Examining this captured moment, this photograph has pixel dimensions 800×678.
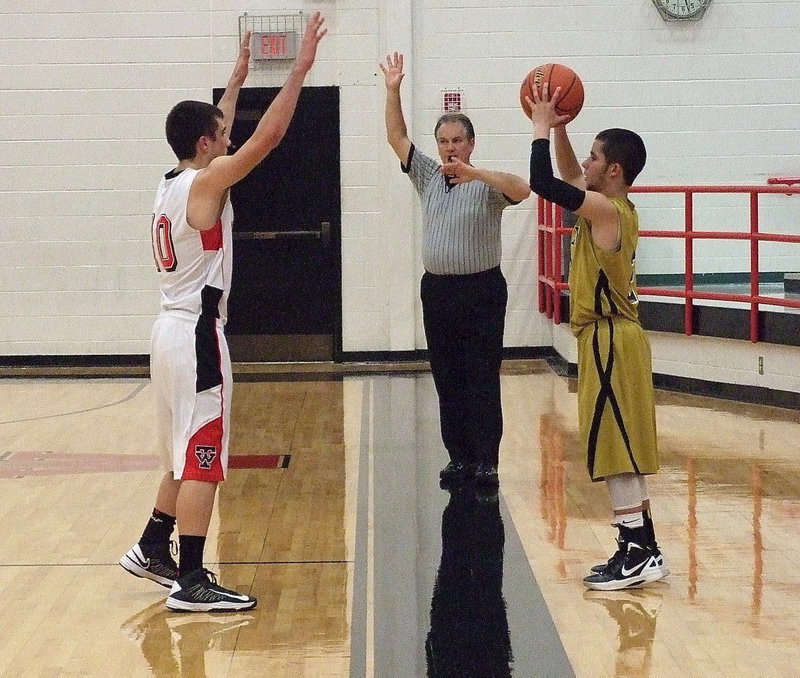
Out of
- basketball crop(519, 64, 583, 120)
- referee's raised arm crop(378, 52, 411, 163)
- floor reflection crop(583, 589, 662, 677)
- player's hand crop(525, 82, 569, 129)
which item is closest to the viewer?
floor reflection crop(583, 589, 662, 677)

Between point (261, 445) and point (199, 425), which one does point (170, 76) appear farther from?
point (199, 425)

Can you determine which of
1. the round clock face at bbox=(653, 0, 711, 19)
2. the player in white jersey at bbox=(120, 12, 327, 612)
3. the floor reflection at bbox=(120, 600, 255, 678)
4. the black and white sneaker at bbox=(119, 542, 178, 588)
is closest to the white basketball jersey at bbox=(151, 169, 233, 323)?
the player in white jersey at bbox=(120, 12, 327, 612)

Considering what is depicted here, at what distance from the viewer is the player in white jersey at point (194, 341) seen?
4.30 metres

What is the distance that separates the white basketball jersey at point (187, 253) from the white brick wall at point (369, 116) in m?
6.44

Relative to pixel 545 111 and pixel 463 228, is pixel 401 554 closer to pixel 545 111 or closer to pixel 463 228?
pixel 463 228

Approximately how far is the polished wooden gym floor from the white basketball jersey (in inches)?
44.1

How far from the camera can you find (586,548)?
16.7ft

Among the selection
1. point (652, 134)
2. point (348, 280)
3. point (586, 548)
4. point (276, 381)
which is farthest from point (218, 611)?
point (652, 134)

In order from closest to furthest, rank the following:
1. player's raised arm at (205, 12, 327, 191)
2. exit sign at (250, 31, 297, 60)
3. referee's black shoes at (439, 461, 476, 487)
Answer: player's raised arm at (205, 12, 327, 191)
referee's black shoes at (439, 461, 476, 487)
exit sign at (250, 31, 297, 60)

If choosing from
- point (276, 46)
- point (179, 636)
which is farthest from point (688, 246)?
point (179, 636)

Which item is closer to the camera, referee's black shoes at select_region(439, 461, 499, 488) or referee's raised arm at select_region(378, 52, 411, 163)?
referee's raised arm at select_region(378, 52, 411, 163)

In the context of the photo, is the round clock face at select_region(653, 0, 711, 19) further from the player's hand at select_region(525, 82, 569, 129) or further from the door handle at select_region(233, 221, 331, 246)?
the player's hand at select_region(525, 82, 569, 129)

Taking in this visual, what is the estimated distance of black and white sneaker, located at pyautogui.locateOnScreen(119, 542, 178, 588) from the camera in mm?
4594

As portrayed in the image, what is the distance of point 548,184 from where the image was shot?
14.2 ft
